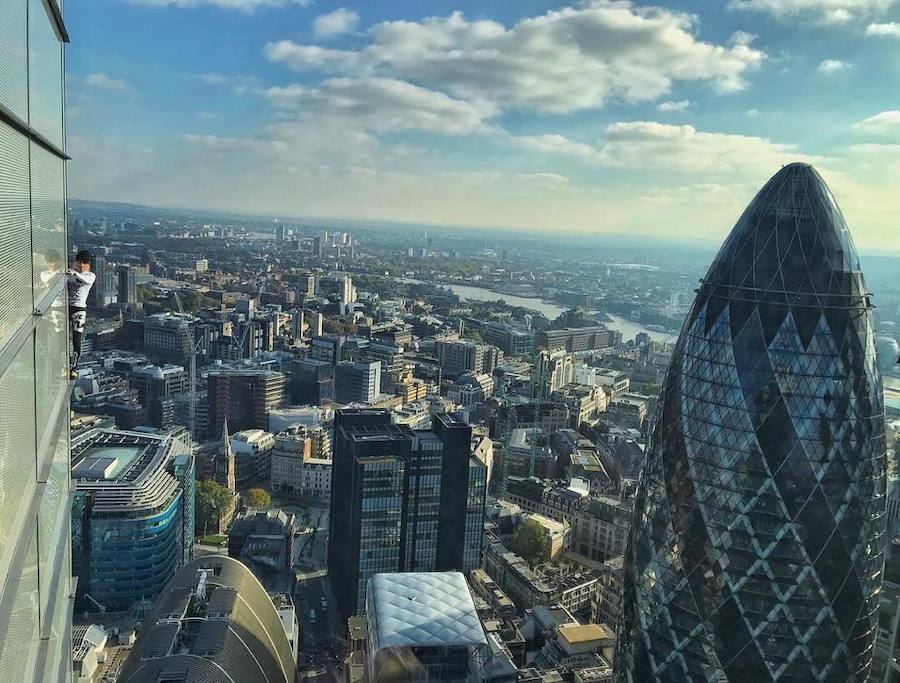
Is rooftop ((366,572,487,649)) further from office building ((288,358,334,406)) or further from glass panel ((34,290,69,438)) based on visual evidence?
office building ((288,358,334,406))

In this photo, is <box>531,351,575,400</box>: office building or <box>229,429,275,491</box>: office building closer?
<box>229,429,275,491</box>: office building

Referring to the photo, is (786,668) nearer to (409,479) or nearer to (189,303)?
(409,479)

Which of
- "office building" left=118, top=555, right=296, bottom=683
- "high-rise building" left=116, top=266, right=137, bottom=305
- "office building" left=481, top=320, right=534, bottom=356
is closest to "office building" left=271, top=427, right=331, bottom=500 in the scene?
"office building" left=118, top=555, right=296, bottom=683

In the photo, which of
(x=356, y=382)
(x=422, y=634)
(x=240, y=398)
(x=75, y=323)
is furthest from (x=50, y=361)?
(x=356, y=382)

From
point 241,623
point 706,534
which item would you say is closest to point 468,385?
point 241,623

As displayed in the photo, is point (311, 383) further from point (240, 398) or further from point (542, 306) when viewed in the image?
point (542, 306)
